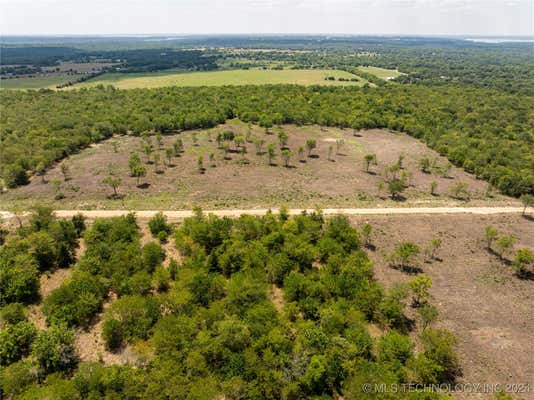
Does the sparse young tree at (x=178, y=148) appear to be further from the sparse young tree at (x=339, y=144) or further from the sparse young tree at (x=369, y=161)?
the sparse young tree at (x=369, y=161)

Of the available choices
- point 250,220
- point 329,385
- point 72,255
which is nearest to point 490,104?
point 250,220

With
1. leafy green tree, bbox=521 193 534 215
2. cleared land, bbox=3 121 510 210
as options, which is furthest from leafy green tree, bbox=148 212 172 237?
leafy green tree, bbox=521 193 534 215

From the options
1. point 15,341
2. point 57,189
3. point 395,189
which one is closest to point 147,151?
point 57,189

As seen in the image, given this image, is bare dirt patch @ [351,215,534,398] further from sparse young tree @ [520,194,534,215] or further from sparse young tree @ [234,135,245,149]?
sparse young tree @ [234,135,245,149]

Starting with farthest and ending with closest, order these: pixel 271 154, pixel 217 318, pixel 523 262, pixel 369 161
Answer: pixel 369 161, pixel 271 154, pixel 523 262, pixel 217 318

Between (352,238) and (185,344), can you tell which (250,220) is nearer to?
(352,238)

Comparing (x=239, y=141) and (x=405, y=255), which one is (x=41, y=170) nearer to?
(x=239, y=141)
